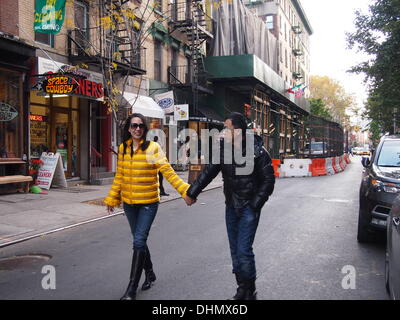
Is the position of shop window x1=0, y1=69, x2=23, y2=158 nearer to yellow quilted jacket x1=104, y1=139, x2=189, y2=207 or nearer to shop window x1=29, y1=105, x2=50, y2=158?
shop window x1=29, y1=105, x2=50, y2=158

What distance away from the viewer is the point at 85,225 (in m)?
8.77

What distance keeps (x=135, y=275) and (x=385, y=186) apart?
3.93m

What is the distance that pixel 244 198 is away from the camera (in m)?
4.19

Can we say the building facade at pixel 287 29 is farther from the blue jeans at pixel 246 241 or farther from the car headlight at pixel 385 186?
the blue jeans at pixel 246 241

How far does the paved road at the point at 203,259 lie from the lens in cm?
457

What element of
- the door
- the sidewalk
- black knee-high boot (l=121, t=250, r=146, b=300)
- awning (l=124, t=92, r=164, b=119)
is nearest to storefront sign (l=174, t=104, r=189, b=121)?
awning (l=124, t=92, r=164, b=119)

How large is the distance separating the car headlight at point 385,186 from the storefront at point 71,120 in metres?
9.25

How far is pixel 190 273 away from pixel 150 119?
15735mm

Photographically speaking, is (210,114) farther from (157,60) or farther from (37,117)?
(37,117)

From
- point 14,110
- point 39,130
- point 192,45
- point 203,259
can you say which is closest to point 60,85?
point 14,110
